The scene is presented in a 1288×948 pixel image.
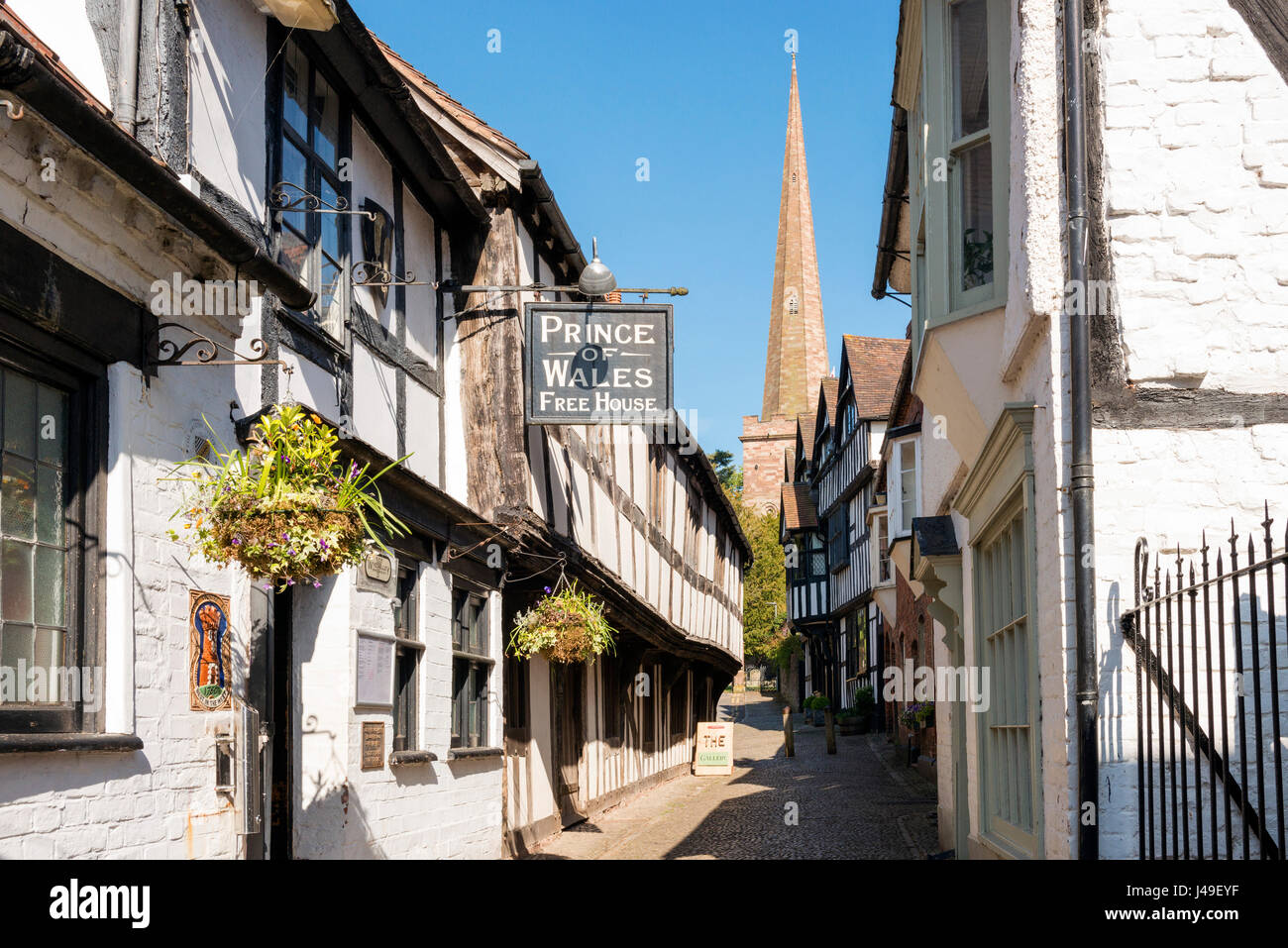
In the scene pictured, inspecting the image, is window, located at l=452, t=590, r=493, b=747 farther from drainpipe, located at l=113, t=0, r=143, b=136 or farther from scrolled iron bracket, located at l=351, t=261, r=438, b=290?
drainpipe, located at l=113, t=0, r=143, b=136

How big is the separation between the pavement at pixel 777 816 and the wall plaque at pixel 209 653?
7279 mm

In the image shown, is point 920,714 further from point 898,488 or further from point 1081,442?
point 1081,442

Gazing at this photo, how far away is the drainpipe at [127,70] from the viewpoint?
19.2 feet

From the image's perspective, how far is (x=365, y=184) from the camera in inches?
362

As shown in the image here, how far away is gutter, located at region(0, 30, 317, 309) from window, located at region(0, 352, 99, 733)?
2.56ft

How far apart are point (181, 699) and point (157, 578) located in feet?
1.81

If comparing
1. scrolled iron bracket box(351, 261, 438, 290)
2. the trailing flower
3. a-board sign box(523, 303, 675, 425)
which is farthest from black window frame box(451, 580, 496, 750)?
the trailing flower

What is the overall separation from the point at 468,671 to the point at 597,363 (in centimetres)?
265

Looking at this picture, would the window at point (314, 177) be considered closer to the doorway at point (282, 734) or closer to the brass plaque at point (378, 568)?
the brass plaque at point (378, 568)

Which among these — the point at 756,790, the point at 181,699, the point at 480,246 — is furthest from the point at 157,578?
the point at 756,790

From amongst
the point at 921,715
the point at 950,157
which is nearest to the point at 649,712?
the point at 921,715

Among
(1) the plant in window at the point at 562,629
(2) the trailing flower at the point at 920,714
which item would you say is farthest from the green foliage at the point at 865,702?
(1) the plant in window at the point at 562,629
